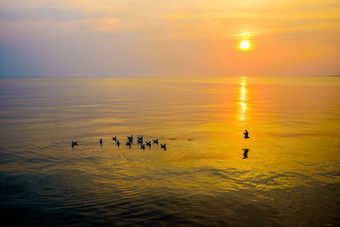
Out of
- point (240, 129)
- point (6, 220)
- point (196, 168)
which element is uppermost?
point (240, 129)

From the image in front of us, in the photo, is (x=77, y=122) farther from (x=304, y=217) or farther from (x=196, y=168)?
(x=304, y=217)

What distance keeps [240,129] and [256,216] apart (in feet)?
104

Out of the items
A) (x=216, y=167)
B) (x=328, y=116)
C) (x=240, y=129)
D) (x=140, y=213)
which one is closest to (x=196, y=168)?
(x=216, y=167)

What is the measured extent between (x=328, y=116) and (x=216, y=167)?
1847 inches

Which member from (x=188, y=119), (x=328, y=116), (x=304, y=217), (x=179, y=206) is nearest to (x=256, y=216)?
(x=304, y=217)

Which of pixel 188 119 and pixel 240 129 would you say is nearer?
pixel 240 129

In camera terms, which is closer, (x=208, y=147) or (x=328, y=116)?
(x=208, y=147)

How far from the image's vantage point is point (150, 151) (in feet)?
117

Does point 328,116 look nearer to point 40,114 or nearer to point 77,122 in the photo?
point 77,122

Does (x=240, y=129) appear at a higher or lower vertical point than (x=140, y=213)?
higher

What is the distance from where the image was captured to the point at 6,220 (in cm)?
1891

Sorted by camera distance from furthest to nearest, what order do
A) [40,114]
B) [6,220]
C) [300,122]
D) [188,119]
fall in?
[40,114]
[188,119]
[300,122]
[6,220]

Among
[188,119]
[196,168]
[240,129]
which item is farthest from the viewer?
[188,119]

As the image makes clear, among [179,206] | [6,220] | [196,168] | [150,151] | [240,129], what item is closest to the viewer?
[6,220]
